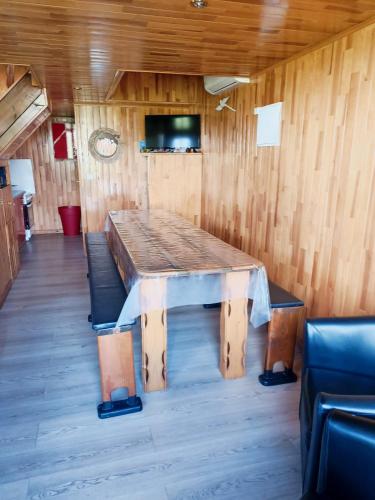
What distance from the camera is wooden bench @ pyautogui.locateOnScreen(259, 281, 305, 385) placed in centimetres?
237

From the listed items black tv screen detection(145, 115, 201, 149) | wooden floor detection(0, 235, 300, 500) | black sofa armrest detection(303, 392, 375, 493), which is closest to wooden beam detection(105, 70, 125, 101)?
black tv screen detection(145, 115, 201, 149)

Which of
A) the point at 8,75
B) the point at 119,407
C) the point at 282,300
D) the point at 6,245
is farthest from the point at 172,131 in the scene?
the point at 119,407

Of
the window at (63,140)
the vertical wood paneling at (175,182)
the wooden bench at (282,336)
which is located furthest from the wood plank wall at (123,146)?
→ the wooden bench at (282,336)

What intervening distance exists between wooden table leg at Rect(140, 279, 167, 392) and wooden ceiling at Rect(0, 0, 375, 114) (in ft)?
4.84

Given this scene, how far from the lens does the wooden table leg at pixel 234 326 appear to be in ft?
7.64

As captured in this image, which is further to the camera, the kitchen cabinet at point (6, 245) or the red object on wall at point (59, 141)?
the red object on wall at point (59, 141)

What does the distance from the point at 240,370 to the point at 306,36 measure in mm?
2248

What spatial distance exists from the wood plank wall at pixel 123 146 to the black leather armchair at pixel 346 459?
15.5ft

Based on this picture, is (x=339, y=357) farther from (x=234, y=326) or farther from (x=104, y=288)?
(x=104, y=288)

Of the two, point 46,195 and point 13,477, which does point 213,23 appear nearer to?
point 13,477

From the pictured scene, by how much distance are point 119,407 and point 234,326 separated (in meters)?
0.89

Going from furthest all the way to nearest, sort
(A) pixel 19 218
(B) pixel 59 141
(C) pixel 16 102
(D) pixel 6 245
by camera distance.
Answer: (B) pixel 59 141 < (A) pixel 19 218 < (C) pixel 16 102 < (D) pixel 6 245

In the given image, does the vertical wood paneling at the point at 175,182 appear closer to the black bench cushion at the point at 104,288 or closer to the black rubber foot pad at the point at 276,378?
the black bench cushion at the point at 104,288

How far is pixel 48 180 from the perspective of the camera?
7.25 metres
